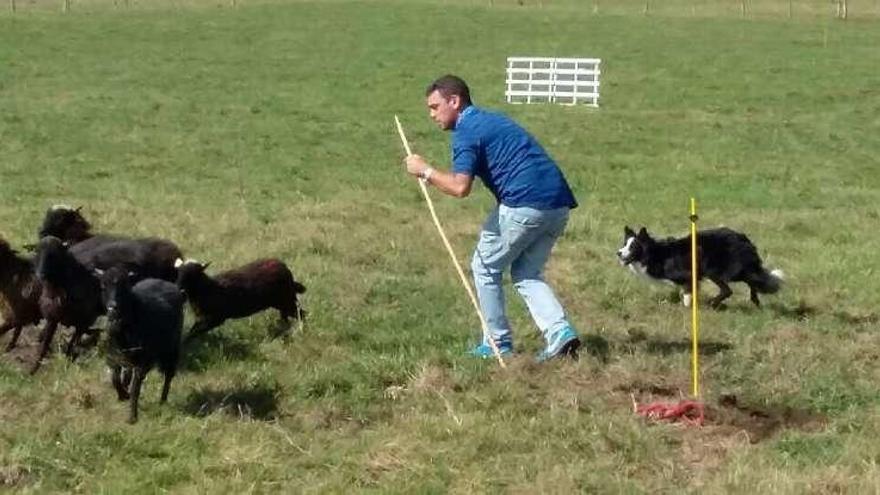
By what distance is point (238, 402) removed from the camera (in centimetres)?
812

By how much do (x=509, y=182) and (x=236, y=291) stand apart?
245 cm

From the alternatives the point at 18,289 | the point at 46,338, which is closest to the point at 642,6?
the point at 18,289

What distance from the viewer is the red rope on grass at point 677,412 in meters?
7.84

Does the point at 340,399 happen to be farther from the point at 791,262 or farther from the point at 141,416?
the point at 791,262

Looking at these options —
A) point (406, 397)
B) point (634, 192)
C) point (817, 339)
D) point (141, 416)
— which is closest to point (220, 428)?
point (141, 416)

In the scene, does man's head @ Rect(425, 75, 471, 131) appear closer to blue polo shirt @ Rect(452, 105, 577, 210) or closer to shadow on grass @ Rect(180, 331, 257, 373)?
blue polo shirt @ Rect(452, 105, 577, 210)

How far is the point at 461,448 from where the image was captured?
714 centimetres

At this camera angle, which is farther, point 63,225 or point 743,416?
point 63,225

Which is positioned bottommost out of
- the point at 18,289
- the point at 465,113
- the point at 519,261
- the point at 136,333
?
the point at 519,261

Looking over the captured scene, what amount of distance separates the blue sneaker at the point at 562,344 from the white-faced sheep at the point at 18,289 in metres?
3.64

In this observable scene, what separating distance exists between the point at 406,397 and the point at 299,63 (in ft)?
94.5

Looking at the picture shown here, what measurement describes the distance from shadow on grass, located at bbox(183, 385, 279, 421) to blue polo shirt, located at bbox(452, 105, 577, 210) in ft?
6.91

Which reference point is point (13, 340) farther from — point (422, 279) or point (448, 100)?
point (422, 279)

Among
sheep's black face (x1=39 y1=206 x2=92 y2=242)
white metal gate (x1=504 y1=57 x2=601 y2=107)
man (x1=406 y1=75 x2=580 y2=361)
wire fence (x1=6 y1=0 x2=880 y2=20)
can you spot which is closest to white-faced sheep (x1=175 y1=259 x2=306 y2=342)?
sheep's black face (x1=39 y1=206 x2=92 y2=242)
